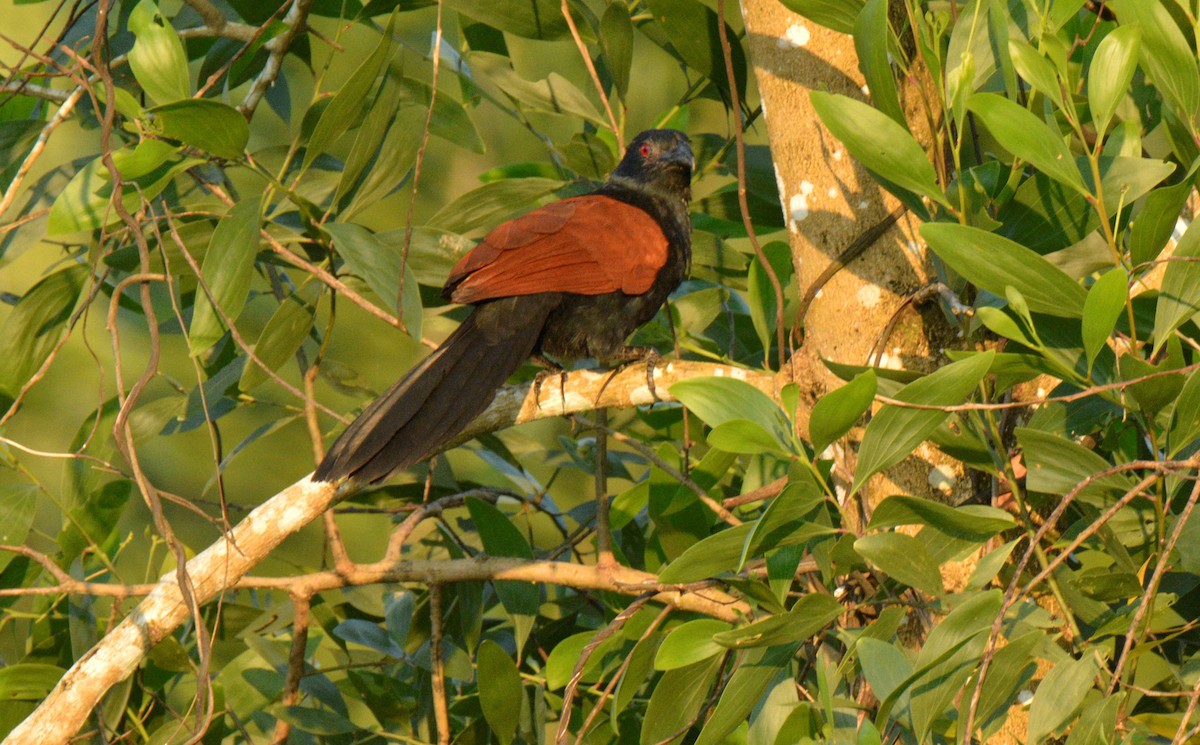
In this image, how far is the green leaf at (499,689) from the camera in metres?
1.66

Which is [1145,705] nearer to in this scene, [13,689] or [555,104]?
[555,104]

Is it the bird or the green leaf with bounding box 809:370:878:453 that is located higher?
the green leaf with bounding box 809:370:878:453

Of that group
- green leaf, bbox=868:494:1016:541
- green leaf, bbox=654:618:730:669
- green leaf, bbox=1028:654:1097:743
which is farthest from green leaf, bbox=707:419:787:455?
green leaf, bbox=1028:654:1097:743

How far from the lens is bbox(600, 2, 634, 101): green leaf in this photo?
205 centimetres

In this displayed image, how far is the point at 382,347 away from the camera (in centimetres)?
579

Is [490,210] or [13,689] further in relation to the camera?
[490,210]

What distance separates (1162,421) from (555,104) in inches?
51.7

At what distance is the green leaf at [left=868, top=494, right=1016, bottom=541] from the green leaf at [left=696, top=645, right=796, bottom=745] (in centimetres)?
20

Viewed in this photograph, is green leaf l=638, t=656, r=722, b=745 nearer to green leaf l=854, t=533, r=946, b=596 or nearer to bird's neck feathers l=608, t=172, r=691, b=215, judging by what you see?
green leaf l=854, t=533, r=946, b=596

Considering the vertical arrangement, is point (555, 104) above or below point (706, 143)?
above

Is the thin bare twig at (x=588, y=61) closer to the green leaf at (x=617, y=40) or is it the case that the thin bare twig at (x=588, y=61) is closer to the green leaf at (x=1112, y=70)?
the green leaf at (x=617, y=40)

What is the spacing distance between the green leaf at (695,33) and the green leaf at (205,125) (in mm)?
752

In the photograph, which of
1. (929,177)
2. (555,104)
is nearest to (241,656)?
(555,104)

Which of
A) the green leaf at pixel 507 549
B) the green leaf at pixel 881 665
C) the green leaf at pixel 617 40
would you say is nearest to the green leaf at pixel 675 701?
the green leaf at pixel 881 665
